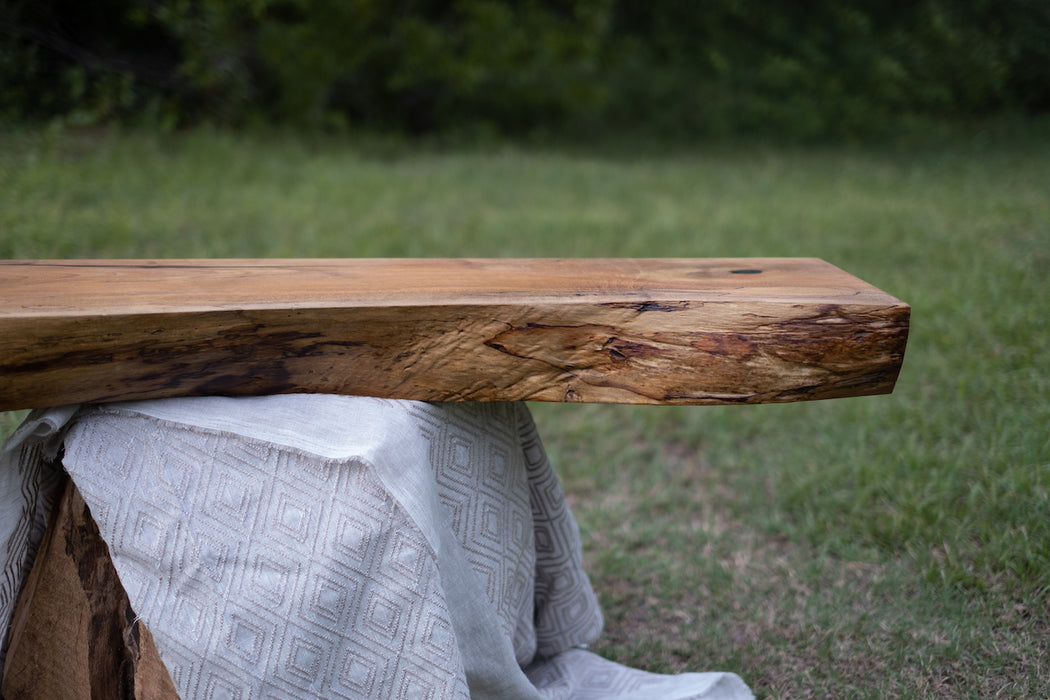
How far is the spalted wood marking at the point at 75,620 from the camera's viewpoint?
1331mm

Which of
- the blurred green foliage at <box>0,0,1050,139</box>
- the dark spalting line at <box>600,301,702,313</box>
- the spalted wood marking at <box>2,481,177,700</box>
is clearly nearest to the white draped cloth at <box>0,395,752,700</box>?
the spalted wood marking at <box>2,481,177,700</box>

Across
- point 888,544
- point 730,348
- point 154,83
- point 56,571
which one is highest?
point 154,83

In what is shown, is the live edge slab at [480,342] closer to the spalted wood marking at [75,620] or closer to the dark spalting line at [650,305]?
the dark spalting line at [650,305]

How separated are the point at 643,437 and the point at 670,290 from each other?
1.51 meters

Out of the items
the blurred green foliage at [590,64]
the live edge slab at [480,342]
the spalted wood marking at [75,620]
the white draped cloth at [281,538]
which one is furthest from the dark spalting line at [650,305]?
the blurred green foliage at [590,64]

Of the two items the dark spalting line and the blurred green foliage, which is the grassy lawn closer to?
the blurred green foliage

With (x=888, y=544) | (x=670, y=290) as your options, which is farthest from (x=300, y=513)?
(x=888, y=544)

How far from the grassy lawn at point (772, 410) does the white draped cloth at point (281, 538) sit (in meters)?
0.73

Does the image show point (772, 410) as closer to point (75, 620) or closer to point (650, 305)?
point (650, 305)

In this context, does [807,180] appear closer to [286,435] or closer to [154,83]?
[154,83]

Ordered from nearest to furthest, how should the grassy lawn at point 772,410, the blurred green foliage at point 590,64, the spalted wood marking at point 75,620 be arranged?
the spalted wood marking at point 75,620
the grassy lawn at point 772,410
the blurred green foliage at point 590,64

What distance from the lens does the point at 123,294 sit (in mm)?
1272

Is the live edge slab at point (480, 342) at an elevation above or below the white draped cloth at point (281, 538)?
above

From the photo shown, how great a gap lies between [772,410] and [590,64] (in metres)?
4.79
